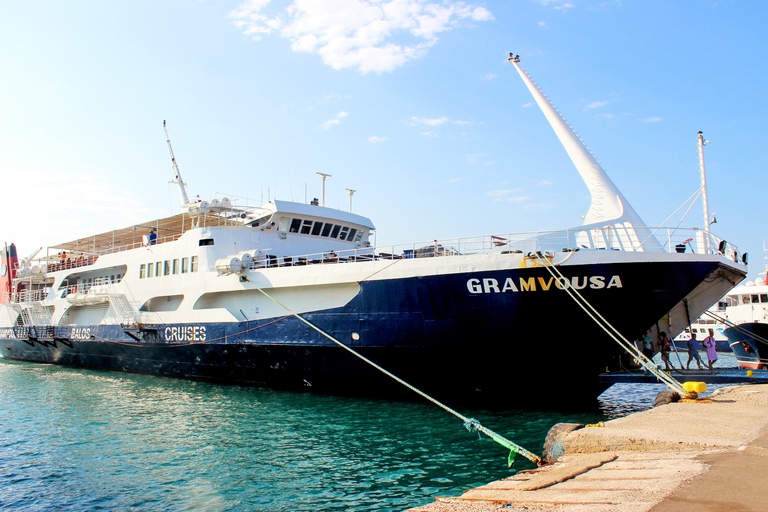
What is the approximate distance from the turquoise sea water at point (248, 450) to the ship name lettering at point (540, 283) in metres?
3.12

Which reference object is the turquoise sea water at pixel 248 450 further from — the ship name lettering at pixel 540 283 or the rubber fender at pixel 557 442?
the ship name lettering at pixel 540 283

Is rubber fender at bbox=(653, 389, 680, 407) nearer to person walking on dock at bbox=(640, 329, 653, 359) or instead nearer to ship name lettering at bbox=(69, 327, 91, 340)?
person walking on dock at bbox=(640, 329, 653, 359)

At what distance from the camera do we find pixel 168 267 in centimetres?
2002

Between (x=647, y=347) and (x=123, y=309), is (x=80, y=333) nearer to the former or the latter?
(x=123, y=309)

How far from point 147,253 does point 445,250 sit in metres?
14.0

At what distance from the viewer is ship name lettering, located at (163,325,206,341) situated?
57.9 feet

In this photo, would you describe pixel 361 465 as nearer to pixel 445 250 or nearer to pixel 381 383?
pixel 381 383

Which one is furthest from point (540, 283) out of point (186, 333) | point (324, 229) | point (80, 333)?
point (80, 333)

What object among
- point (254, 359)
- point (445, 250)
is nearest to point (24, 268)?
point (254, 359)

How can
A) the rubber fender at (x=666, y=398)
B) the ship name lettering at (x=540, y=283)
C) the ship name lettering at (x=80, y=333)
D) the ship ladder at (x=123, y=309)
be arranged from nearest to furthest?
the rubber fender at (x=666, y=398) → the ship name lettering at (x=540, y=283) → the ship ladder at (x=123, y=309) → the ship name lettering at (x=80, y=333)

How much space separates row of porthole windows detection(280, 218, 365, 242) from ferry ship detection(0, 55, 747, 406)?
0.06 m

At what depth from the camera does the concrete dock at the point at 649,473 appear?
14.7ft

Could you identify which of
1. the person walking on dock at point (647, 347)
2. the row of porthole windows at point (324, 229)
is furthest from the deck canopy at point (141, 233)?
the person walking on dock at point (647, 347)

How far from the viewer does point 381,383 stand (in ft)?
46.7
